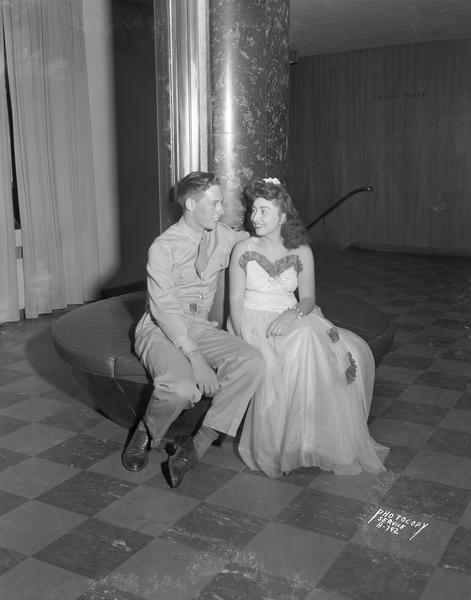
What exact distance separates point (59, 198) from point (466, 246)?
6.33m

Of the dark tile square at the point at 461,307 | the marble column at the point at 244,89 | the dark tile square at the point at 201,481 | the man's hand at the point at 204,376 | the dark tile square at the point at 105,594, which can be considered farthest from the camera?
the dark tile square at the point at 461,307

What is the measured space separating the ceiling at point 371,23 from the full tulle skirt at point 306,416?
566cm

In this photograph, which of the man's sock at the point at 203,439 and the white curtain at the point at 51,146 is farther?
the white curtain at the point at 51,146

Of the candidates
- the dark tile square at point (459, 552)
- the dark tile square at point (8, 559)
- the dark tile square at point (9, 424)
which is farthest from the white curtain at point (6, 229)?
the dark tile square at point (459, 552)

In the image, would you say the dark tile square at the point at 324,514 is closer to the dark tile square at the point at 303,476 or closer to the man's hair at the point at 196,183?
the dark tile square at the point at 303,476

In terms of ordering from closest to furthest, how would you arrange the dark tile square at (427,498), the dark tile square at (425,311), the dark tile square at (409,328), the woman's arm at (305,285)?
the dark tile square at (427,498) → the woman's arm at (305,285) → the dark tile square at (409,328) → the dark tile square at (425,311)

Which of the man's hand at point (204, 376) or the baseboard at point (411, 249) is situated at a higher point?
the man's hand at point (204, 376)

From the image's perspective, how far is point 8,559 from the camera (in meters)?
2.67

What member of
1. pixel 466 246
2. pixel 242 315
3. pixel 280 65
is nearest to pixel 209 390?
pixel 242 315

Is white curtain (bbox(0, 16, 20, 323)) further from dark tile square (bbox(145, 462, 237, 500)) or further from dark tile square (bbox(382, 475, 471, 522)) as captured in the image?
dark tile square (bbox(382, 475, 471, 522))

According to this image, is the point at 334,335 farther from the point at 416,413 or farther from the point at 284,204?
the point at 416,413

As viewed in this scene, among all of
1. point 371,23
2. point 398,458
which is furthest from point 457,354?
point 371,23

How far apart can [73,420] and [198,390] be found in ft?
3.75

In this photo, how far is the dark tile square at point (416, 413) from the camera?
4117mm
